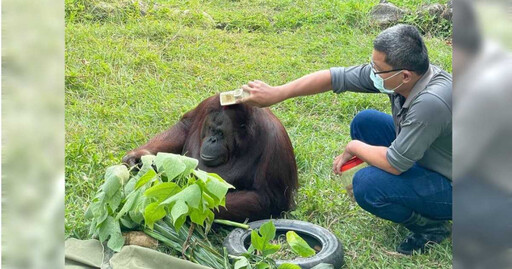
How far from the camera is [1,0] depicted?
102cm

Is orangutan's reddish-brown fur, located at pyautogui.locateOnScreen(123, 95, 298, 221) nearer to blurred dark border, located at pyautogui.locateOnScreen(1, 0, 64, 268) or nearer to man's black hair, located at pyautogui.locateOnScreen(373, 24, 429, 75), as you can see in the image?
man's black hair, located at pyautogui.locateOnScreen(373, 24, 429, 75)

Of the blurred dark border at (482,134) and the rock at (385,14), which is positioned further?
the rock at (385,14)

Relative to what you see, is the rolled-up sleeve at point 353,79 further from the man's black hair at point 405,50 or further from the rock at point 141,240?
the rock at point 141,240

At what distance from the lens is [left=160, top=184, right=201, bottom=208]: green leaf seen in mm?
2712

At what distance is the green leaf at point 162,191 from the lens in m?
2.78

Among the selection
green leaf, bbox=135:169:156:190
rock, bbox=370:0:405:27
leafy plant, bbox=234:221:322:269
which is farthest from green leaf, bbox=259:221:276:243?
rock, bbox=370:0:405:27

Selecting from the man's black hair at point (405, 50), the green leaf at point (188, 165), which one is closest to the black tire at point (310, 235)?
the green leaf at point (188, 165)

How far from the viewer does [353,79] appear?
138 inches

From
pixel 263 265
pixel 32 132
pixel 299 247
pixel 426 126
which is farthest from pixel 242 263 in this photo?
pixel 32 132

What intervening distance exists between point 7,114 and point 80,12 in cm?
648

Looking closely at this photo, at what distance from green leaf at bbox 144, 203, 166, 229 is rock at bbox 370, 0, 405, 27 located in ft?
16.9

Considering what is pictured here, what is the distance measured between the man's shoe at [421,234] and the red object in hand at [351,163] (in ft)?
1.25

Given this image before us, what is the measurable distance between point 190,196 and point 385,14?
5.43 m

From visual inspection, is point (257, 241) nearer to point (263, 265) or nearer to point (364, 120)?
point (263, 265)
